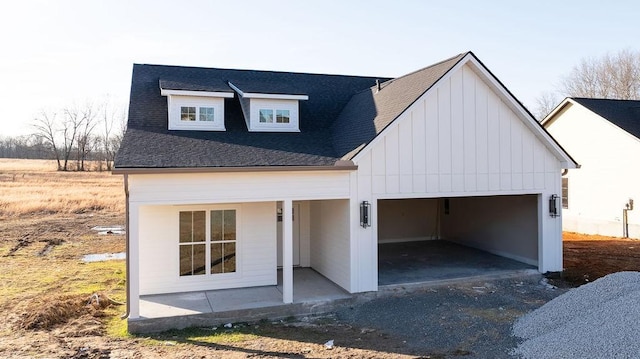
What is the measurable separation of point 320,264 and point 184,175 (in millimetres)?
4645

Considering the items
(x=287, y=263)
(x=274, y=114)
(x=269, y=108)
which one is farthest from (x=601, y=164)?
(x=287, y=263)

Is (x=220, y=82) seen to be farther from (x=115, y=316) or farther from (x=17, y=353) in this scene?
(x=17, y=353)

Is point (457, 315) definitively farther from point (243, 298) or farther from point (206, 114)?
point (206, 114)

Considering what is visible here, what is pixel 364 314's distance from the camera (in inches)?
363

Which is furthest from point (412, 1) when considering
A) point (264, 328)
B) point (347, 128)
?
point (264, 328)

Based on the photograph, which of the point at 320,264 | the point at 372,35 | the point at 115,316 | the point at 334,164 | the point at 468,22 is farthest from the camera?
the point at 372,35

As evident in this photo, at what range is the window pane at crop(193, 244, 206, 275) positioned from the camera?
1055cm

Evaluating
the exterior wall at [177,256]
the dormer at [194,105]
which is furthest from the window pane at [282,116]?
the exterior wall at [177,256]

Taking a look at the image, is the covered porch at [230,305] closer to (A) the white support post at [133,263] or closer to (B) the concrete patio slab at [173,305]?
(B) the concrete patio slab at [173,305]

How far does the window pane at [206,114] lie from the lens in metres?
11.5

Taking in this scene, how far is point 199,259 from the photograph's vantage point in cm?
1059

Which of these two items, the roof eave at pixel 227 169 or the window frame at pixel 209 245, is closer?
the roof eave at pixel 227 169

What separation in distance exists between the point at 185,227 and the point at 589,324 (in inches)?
319

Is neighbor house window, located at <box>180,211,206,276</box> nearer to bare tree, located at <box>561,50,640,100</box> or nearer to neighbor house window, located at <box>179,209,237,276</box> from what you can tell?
neighbor house window, located at <box>179,209,237,276</box>
